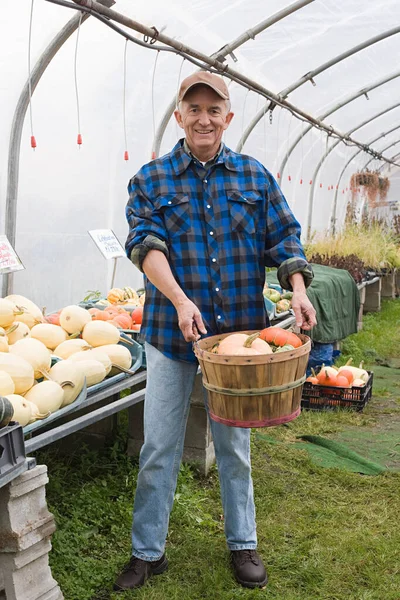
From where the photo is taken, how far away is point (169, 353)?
2.37 m

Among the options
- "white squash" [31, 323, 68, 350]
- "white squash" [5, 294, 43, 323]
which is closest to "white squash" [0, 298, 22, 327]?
"white squash" [31, 323, 68, 350]

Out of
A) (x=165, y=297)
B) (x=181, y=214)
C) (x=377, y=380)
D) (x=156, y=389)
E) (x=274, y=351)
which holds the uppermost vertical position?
(x=181, y=214)

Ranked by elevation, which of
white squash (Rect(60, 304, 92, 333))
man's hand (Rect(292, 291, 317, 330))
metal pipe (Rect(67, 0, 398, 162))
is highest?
metal pipe (Rect(67, 0, 398, 162))

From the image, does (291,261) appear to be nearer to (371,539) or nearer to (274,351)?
(274,351)

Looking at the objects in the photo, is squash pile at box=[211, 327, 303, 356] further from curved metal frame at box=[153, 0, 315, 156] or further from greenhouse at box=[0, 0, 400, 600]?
curved metal frame at box=[153, 0, 315, 156]

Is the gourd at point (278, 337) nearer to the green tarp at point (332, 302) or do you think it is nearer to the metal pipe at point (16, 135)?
the metal pipe at point (16, 135)

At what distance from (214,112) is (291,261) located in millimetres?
589

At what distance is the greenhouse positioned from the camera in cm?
226

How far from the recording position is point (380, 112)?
1134cm

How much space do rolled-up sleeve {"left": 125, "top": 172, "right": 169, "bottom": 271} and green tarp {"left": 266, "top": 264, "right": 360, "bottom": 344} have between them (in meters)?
3.47

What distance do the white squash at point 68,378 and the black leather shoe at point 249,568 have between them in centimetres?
88

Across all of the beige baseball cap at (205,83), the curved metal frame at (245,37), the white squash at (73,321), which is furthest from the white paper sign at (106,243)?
the beige baseball cap at (205,83)

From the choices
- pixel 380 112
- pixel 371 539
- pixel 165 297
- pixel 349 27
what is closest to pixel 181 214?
pixel 165 297

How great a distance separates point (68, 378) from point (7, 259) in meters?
1.52
